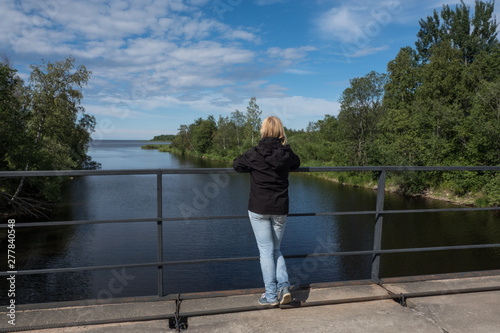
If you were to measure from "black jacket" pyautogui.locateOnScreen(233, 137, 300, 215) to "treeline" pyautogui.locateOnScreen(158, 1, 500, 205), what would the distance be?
22.8m

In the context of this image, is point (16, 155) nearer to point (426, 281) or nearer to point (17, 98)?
point (17, 98)

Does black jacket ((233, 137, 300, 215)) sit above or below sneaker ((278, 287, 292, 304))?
above

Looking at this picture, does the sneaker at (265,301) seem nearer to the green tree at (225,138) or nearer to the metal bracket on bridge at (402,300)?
the metal bracket on bridge at (402,300)

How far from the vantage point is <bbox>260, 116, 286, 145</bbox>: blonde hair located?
8.68 ft

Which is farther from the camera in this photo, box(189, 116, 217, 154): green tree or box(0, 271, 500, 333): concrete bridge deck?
box(189, 116, 217, 154): green tree

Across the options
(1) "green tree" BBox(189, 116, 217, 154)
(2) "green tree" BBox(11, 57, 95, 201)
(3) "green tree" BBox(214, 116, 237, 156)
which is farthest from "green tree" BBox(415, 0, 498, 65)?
(1) "green tree" BBox(189, 116, 217, 154)

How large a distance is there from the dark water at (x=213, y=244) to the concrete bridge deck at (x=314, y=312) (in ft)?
24.3

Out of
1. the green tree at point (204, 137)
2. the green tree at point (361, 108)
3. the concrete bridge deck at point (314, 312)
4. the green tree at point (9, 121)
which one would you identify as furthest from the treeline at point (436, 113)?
the green tree at point (204, 137)

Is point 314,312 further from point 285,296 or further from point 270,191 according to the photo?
point 270,191

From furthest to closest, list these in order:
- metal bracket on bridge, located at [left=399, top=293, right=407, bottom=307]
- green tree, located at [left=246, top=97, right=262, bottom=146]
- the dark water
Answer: green tree, located at [left=246, top=97, right=262, bottom=146], the dark water, metal bracket on bridge, located at [left=399, top=293, right=407, bottom=307]

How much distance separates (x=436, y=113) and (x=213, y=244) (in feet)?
67.0

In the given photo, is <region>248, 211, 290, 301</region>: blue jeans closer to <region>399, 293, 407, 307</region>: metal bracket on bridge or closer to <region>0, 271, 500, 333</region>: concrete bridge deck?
<region>0, 271, 500, 333</region>: concrete bridge deck

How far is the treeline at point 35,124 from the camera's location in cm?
1941

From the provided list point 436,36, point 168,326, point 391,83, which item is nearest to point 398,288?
point 168,326
